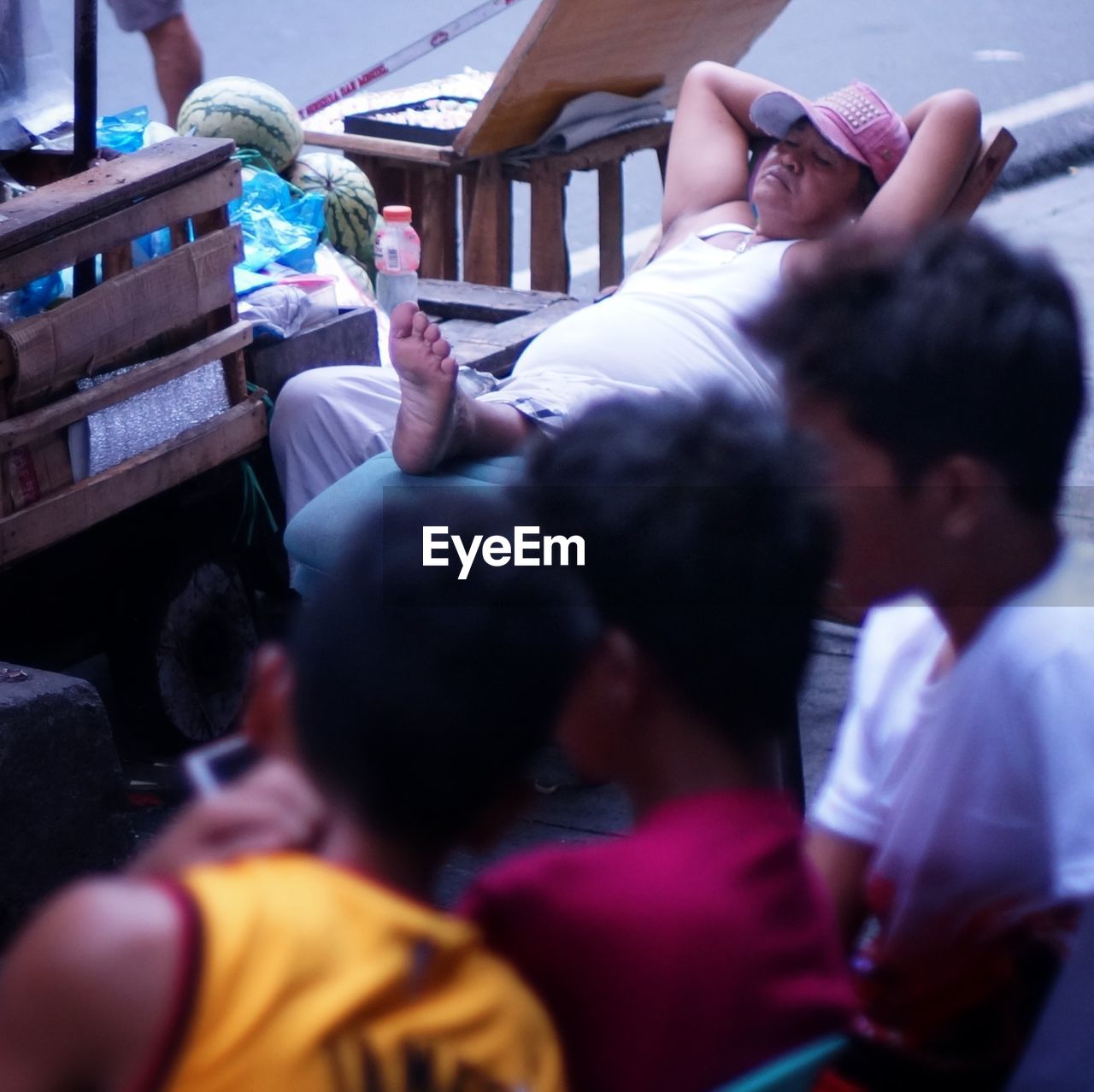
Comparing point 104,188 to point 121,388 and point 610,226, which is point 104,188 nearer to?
point 121,388

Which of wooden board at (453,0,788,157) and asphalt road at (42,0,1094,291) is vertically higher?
wooden board at (453,0,788,157)

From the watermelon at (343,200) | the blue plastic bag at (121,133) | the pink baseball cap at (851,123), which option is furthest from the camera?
the watermelon at (343,200)

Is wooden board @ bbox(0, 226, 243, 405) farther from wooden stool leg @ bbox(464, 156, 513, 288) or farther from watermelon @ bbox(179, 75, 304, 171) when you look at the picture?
wooden stool leg @ bbox(464, 156, 513, 288)

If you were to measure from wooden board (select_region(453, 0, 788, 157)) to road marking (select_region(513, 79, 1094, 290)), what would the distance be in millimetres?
1803

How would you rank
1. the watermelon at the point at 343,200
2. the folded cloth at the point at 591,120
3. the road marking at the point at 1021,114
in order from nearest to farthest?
the watermelon at the point at 343,200
the folded cloth at the point at 591,120
the road marking at the point at 1021,114

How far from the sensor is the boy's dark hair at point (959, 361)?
133 cm

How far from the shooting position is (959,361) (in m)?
1.33

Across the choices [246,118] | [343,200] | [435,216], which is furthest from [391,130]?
[246,118]

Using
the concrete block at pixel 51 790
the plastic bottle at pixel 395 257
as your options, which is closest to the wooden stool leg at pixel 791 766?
the concrete block at pixel 51 790

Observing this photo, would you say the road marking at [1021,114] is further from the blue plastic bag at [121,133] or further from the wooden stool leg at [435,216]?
the blue plastic bag at [121,133]

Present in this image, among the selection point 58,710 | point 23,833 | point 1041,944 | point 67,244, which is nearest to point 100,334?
point 67,244

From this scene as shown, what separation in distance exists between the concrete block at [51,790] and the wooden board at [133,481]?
0.74ft

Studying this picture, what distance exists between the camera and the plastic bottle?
4.04 meters

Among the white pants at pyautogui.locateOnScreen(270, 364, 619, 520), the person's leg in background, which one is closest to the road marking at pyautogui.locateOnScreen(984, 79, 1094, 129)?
the person's leg in background
